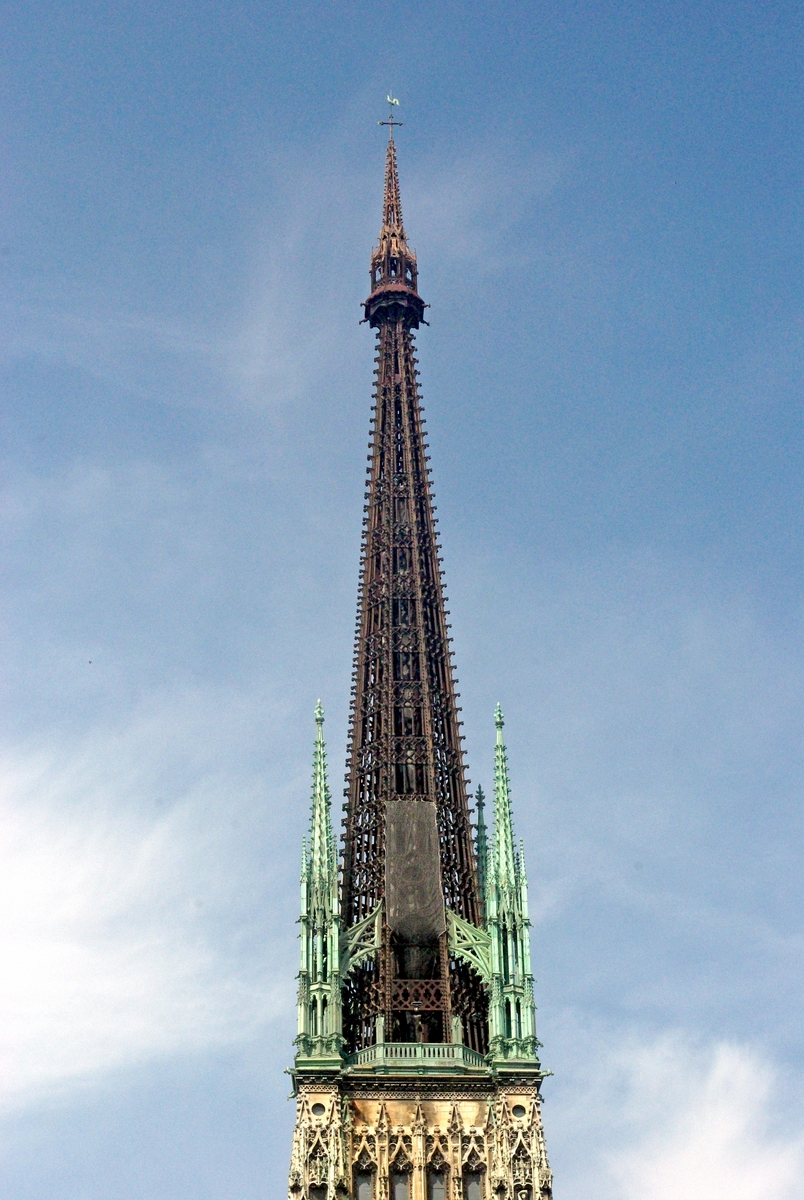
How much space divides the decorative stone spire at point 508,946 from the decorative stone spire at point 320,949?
774cm

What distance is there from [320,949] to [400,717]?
1436 centimetres

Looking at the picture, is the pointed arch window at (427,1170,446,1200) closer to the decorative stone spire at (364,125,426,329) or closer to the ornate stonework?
the ornate stonework

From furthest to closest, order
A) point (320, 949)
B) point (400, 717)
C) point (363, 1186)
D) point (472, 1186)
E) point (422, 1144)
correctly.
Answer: point (400, 717) < point (320, 949) < point (422, 1144) < point (472, 1186) < point (363, 1186)

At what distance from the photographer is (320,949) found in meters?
109

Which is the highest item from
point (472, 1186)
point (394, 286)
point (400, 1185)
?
point (394, 286)

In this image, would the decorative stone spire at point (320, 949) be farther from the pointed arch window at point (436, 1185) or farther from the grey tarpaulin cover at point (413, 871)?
the pointed arch window at point (436, 1185)

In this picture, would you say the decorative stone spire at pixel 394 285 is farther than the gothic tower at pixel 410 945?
Yes

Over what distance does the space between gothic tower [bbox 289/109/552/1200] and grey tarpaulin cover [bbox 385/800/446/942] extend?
0.25 ft

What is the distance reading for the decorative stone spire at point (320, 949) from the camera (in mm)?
105875

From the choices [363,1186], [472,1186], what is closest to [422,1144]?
[472,1186]

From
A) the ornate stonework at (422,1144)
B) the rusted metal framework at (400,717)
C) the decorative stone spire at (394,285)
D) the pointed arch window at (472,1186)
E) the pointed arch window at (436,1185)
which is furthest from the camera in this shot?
the decorative stone spire at (394,285)

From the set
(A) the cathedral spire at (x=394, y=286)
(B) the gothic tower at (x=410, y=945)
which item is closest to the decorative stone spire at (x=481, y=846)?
(B) the gothic tower at (x=410, y=945)

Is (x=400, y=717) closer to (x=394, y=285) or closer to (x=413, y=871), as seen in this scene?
(x=413, y=871)

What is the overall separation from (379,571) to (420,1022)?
87.2ft
